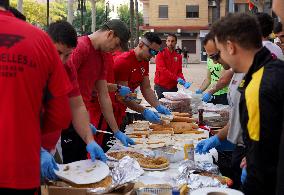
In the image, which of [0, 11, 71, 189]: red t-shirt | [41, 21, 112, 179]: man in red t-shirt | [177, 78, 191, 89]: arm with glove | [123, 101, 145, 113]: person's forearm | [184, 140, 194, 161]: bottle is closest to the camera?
[0, 11, 71, 189]: red t-shirt

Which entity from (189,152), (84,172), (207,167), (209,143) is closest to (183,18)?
(209,143)

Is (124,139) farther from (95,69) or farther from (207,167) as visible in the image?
(207,167)

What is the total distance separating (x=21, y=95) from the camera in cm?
190

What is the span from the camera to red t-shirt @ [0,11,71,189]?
188 cm

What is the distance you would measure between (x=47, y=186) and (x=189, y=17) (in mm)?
42639

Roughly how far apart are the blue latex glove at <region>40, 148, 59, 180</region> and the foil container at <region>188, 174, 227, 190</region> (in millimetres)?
826

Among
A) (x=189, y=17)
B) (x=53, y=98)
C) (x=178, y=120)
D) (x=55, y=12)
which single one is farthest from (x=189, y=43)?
(x=53, y=98)

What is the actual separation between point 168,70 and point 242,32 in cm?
599

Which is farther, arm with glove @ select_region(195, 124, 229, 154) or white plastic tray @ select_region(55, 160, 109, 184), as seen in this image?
arm with glove @ select_region(195, 124, 229, 154)

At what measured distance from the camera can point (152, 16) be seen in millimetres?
43375

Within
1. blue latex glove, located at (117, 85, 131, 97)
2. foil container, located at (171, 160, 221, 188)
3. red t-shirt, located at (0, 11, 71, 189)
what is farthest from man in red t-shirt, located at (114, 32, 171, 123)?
red t-shirt, located at (0, 11, 71, 189)

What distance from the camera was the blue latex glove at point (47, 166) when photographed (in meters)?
2.43

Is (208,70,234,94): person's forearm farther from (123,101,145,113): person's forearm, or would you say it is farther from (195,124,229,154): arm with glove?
(195,124,229,154): arm with glove

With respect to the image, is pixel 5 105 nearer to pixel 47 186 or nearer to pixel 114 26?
pixel 47 186
